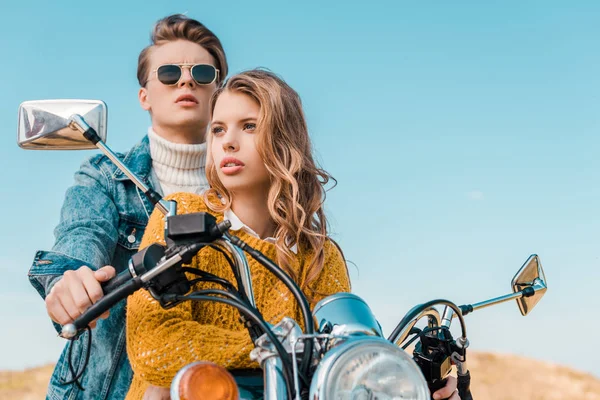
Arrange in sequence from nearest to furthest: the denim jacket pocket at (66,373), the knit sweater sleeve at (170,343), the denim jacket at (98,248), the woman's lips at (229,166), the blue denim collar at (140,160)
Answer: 1. the knit sweater sleeve at (170,343)
2. the woman's lips at (229,166)
3. the denim jacket at (98,248)
4. the denim jacket pocket at (66,373)
5. the blue denim collar at (140,160)

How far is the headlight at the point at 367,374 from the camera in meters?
1.19

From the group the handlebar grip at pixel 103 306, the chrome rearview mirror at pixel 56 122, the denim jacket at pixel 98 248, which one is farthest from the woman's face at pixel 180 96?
the handlebar grip at pixel 103 306

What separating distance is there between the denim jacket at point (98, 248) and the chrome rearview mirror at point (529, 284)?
153 cm

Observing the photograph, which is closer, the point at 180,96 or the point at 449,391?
the point at 449,391

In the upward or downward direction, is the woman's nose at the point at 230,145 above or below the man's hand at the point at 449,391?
above

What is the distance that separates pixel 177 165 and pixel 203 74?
0.48 metres

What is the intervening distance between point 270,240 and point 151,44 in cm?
188

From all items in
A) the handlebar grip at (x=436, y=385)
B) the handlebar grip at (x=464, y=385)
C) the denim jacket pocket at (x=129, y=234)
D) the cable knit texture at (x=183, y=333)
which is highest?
the cable knit texture at (x=183, y=333)

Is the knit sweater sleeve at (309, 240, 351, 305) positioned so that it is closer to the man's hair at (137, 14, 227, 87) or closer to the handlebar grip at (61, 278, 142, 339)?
the handlebar grip at (61, 278, 142, 339)

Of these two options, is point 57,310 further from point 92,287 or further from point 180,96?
point 180,96

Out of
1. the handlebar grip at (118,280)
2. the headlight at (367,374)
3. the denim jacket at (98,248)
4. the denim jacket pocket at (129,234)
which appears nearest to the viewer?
the headlight at (367,374)

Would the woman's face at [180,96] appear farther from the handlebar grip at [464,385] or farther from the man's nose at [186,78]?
the handlebar grip at [464,385]

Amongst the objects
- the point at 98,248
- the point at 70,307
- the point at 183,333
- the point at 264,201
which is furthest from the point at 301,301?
the point at 98,248

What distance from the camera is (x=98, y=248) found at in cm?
289
